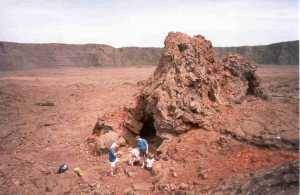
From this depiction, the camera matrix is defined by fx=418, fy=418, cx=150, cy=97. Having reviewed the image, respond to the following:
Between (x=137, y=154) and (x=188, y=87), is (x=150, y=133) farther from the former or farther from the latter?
(x=188, y=87)

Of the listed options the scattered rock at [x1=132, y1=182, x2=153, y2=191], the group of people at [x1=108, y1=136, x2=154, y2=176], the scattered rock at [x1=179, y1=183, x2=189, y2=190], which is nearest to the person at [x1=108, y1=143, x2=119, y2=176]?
the group of people at [x1=108, y1=136, x2=154, y2=176]

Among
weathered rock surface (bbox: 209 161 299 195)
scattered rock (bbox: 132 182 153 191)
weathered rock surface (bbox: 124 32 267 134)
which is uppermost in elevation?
weathered rock surface (bbox: 124 32 267 134)

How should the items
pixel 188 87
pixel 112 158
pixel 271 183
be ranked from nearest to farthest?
pixel 271 183, pixel 112 158, pixel 188 87

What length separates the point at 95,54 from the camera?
77.9 m

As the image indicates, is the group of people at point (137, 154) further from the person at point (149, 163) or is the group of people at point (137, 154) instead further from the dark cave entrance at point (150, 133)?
the dark cave entrance at point (150, 133)

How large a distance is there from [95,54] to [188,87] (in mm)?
65297

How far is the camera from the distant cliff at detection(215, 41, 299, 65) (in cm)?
6744


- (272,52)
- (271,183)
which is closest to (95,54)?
(272,52)

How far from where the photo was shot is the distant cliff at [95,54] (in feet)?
225

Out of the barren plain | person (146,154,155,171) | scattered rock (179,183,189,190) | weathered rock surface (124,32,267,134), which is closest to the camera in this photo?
scattered rock (179,183,189,190)

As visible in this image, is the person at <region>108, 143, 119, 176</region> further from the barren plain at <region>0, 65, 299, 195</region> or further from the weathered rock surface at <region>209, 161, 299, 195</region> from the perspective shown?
the weathered rock surface at <region>209, 161, 299, 195</region>

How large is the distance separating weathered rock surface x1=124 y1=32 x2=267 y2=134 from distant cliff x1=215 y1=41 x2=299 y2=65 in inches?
2160

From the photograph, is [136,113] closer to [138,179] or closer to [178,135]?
[178,135]

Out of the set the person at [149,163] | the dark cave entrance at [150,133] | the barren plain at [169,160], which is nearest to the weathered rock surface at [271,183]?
the barren plain at [169,160]
